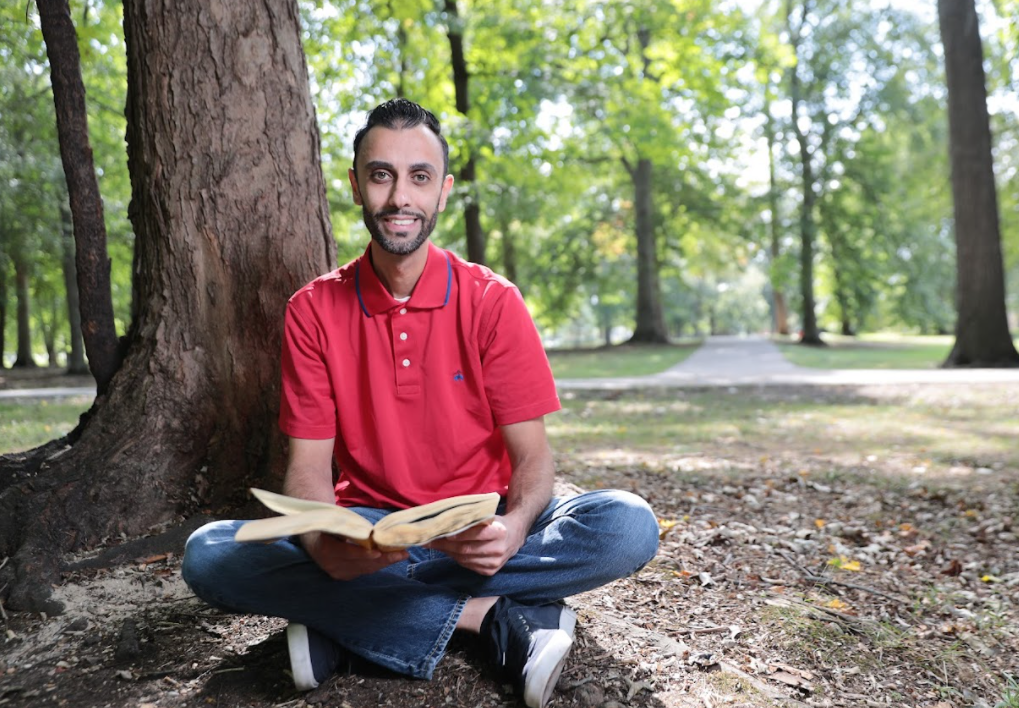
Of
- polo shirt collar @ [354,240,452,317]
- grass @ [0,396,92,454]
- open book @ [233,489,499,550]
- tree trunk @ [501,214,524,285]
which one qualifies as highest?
tree trunk @ [501,214,524,285]

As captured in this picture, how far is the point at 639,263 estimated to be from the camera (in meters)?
23.5

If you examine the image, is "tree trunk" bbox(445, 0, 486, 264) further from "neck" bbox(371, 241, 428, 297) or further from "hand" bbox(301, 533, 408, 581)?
"hand" bbox(301, 533, 408, 581)

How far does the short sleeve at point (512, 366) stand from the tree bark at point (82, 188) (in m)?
1.86

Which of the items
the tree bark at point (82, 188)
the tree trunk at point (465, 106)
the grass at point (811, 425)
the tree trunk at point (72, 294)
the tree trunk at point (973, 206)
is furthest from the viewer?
the tree trunk at point (72, 294)

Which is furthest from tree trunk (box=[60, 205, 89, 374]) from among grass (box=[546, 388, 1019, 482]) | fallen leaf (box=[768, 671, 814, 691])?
fallen leaf (box=[768, 671, 814, 691])

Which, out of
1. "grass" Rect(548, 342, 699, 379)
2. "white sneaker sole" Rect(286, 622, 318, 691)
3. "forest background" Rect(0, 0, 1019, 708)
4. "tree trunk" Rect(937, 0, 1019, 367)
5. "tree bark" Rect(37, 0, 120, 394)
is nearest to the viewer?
"white sneaker sole" Rect(286, 622, 318, 691)

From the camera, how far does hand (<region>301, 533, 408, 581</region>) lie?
197cm

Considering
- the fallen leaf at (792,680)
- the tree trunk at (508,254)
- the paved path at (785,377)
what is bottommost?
the fallen leaf at (792,680)

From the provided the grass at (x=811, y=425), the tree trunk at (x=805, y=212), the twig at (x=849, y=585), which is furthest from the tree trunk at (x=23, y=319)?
the tree trunk at (x=805, y=212)

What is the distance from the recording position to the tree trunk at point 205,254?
3.29 meters

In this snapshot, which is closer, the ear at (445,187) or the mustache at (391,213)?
the mustache at (391,213)

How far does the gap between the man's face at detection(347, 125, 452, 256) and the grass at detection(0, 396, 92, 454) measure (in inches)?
120

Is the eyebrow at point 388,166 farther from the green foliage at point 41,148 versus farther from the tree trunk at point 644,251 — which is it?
the tree trunk at point 644,251

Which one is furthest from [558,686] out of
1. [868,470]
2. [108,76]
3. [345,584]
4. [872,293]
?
[872,293]
